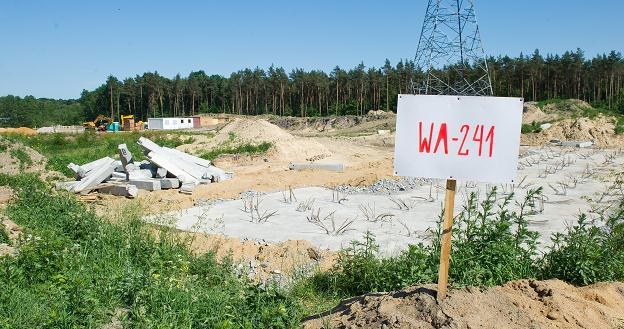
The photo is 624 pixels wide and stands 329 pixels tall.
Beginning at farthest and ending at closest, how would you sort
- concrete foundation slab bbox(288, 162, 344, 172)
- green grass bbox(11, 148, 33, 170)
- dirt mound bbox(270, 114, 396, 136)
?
dirt mound bbox(270, 114, 396, 136) → green grass bbox(11, 148, 33, 170) → concrete foundation slab bbox(288, 162, 344, 172)

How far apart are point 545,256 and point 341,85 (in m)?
69.2

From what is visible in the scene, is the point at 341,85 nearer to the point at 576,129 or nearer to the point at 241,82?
the point at 241,82

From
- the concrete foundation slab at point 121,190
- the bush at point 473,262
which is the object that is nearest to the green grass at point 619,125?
the concrete foundation slab at point 121,190

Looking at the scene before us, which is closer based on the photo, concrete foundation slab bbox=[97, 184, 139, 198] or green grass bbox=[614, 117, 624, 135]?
concrete foundation slab bbox=[97, 184, 139, 198]

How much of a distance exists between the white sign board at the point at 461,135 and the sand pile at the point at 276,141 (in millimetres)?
21023

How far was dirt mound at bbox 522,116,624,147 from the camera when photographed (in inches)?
1240

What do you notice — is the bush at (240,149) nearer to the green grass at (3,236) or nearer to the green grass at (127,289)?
the green grass at (3,236)

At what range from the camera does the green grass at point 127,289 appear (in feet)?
14.3

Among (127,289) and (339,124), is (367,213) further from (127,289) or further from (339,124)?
(339,124)

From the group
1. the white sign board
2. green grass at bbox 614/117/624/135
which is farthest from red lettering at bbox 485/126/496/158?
green grass at bbox 614/117/624/135

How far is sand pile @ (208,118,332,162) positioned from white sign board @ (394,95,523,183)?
21.0 metres

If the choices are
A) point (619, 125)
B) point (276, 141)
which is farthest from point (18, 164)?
point (619, 125)

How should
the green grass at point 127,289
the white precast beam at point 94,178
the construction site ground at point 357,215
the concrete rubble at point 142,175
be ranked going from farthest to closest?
the concrete rubble at point 142,175, the white precast beam at point 94,178, the green grass at point 127,289, the construction site ground at point 357,215

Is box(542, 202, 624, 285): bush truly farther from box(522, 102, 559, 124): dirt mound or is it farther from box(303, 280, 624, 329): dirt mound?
box(522, 102, 559, 124): dirt mound
